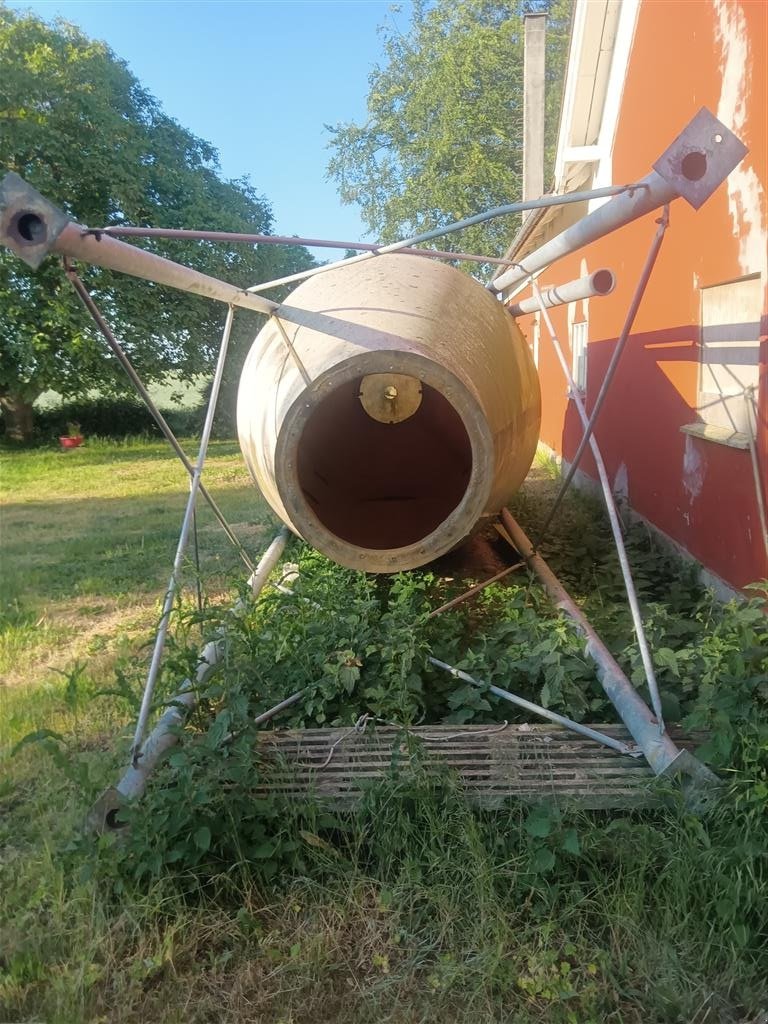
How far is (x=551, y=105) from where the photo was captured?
1053 inches

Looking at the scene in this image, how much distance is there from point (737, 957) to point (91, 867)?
184 cm

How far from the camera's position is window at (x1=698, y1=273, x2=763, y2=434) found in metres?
3.81

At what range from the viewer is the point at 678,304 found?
5.02m

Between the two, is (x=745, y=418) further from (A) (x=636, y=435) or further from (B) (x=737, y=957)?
(B) (x=737, y=957)

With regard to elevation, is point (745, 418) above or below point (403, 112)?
below

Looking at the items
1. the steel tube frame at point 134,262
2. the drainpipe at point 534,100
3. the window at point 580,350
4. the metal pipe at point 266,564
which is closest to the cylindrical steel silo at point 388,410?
the steel tube frame at point 134,262

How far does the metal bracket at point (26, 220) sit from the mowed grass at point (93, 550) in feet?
5.16

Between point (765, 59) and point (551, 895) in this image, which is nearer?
point (551, 895)

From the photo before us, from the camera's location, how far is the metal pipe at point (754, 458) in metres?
3.54

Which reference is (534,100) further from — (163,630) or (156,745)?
(156,745)

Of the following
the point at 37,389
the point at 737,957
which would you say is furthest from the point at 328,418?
the point at 37,389

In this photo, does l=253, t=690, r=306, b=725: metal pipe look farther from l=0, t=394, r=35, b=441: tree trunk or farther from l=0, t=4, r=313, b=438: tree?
l=0, t=394, r=35, b=441: tree trunk

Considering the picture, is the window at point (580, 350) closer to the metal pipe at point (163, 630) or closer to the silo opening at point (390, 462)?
the silo opening at point (390, 462)

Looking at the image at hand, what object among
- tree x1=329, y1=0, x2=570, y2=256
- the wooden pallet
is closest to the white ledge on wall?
the wooden pallet
